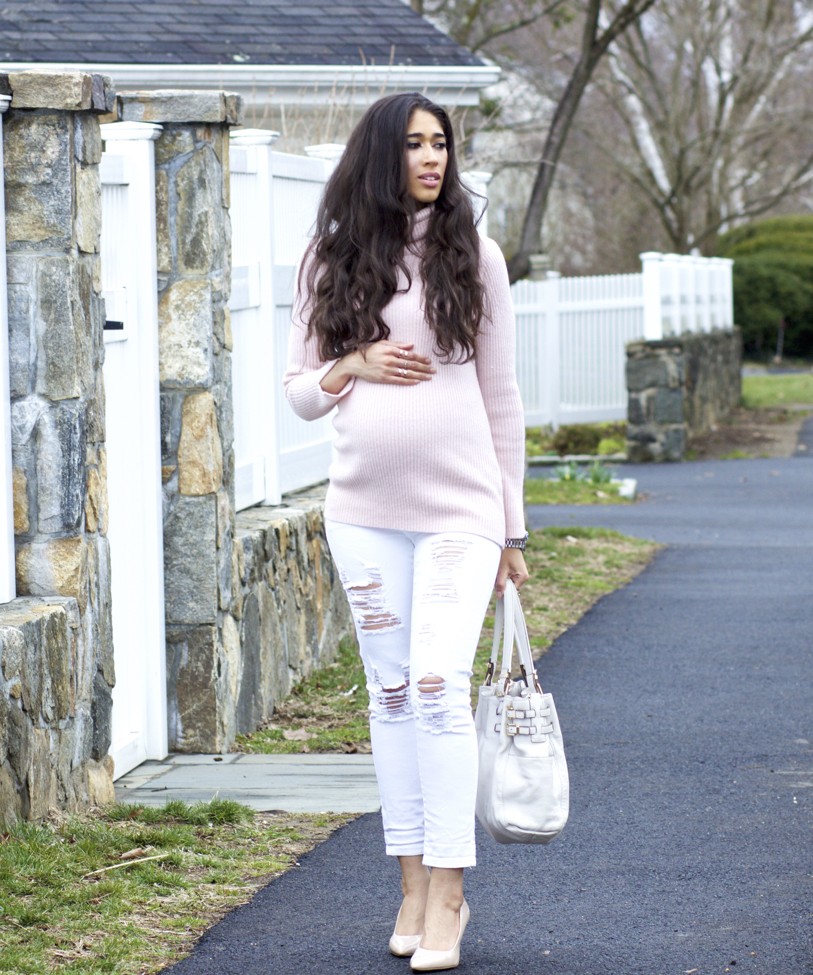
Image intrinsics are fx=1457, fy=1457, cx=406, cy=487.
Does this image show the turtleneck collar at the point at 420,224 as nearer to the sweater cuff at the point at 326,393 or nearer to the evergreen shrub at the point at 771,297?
the sweater cuff at the point at 326,393

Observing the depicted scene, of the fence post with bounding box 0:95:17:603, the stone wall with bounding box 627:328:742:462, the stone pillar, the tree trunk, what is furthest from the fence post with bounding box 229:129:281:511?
the stone wall with bounding box 627:328:742:462

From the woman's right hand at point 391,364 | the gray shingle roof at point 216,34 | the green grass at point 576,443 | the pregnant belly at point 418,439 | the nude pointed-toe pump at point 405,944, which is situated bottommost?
the nude pointed-toe pump at point 405,944

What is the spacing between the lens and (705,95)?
28406 millimetres

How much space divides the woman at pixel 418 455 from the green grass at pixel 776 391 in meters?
18.5

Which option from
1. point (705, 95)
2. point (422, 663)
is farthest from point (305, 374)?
point (705, 95)

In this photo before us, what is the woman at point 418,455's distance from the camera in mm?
3023

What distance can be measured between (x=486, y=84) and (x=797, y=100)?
19827mm

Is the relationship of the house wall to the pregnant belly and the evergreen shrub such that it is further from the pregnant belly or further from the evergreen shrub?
the evergreen shrub

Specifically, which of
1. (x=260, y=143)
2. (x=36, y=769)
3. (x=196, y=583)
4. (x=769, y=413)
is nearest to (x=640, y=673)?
(x=196, y=583)

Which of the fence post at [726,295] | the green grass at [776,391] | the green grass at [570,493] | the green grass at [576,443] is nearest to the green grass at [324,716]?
the green grass at [570,493]

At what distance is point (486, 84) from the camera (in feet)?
37.3

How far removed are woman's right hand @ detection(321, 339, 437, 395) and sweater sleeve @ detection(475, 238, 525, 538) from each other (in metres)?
0.15

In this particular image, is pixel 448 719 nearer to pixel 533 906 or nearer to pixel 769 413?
pixel 533 906

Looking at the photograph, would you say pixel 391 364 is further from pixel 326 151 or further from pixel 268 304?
pixel 326 151
